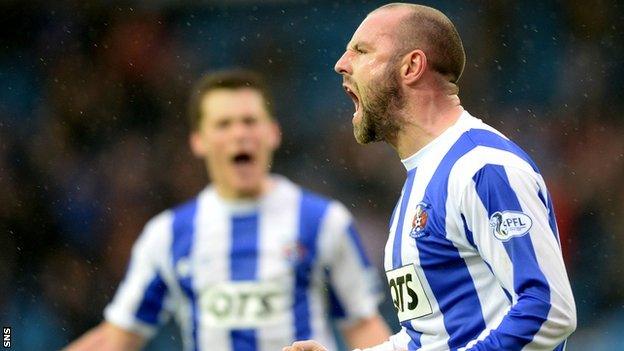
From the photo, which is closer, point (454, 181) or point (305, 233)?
point (454, 181)

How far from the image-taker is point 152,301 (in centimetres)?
576

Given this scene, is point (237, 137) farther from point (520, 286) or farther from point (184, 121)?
point (184, 121)

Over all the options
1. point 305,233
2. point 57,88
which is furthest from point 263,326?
point 57,88

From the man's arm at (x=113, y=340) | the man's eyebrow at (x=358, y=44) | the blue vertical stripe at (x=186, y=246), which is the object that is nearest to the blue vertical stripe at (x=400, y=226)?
the man's eyebrow at (x=358, y=44)

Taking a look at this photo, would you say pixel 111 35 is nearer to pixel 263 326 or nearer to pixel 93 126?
pixel 93 126

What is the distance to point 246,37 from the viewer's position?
10172mm

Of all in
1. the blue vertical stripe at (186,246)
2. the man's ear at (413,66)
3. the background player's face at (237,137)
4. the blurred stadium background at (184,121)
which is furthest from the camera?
the blurred stadium background at (184,121)

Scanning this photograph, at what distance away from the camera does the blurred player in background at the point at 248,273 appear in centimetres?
552

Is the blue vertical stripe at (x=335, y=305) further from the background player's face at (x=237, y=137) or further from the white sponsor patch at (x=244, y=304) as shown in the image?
the background player's face at (x=237, y=137)

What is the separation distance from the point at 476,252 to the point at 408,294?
0.83ft

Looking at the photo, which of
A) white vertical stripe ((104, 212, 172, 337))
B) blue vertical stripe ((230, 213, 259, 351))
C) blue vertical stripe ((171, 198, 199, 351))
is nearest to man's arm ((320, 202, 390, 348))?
blue vertical stripe ((230, 213, 259, 351))

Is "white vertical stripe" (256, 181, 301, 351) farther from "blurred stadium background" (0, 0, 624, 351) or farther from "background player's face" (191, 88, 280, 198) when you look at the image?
"blurred stadium background" (0, 0, 624, 351)

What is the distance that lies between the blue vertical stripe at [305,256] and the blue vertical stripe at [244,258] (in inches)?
8.1

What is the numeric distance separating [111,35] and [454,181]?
762 centimetres
